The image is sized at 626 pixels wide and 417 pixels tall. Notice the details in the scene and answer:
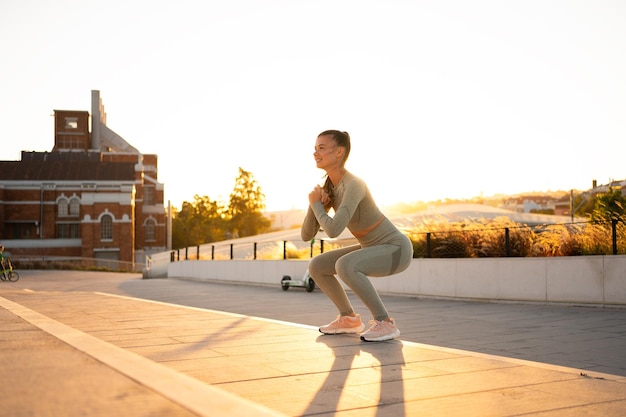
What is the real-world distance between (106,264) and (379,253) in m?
58.5

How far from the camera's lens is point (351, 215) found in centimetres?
587

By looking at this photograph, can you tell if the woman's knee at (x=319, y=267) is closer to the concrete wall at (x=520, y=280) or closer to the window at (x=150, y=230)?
the concrete wall at (x=520, y=280)

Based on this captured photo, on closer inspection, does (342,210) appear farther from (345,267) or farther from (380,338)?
(380,338)

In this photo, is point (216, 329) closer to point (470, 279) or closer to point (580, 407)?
point (580, 407)

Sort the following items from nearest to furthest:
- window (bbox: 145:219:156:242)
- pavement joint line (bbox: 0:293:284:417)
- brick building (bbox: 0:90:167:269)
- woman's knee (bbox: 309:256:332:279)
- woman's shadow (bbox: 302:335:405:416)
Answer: pavement joint line (bbox: 0:293:284:417)
woman's shadow (bbox: 302:335:405:416)
woman's knee (bbox: 309:256:332:279)
brick building (bbox: 0:90:167:269)
window (bbox: 145:219:156:242)

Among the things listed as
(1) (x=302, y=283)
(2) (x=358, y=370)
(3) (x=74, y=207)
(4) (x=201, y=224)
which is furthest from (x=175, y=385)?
(4) (x=201, y=224)

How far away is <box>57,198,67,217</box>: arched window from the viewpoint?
2554 inches

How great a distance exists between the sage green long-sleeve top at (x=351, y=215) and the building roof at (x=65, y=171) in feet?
204

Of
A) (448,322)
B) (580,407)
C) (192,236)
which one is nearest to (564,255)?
(448,322)

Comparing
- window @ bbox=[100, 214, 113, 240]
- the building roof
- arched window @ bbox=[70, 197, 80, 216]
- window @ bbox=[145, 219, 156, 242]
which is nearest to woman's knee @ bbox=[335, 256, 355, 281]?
window @ bbox=[100, 214, 113, 240]

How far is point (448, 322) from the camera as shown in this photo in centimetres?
855

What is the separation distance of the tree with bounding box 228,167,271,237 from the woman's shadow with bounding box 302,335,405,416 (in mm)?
82229

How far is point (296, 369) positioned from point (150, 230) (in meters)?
70.0

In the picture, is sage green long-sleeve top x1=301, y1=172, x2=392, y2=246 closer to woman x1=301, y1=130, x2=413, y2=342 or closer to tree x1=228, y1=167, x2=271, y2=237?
woman x1=301, y1=130, x2=413, y2=342
